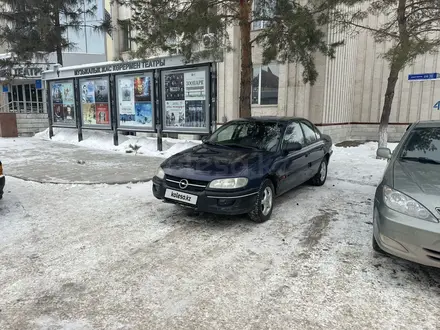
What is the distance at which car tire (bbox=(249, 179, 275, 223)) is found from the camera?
4.62 m

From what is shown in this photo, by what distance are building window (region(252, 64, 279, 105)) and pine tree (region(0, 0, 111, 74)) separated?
9987 millimetres

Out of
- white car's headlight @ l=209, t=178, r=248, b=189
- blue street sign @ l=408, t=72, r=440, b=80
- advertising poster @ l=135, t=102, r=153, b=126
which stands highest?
blue street sign @ l=408, t=72, r=440, b=80

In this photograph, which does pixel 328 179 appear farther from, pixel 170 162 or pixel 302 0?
pixel 302 0

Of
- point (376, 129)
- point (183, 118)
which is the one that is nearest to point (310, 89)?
point (376, 129)

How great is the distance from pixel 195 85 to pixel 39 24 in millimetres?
11485

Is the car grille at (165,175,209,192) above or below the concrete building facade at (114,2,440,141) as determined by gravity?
below

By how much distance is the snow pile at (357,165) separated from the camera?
764 centimetres

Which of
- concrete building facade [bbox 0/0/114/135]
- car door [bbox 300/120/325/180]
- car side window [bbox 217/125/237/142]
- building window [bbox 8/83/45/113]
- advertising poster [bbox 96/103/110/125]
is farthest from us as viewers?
building window [bbox 8/83/45/113]

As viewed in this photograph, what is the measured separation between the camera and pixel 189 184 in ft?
15.0

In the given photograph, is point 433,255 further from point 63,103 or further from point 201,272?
point 63,103

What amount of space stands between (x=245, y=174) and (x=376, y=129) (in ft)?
38.4

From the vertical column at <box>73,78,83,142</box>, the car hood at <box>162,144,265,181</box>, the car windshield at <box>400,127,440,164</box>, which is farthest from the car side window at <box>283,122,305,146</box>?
the vertical column at <box>73,78,83,142</box>

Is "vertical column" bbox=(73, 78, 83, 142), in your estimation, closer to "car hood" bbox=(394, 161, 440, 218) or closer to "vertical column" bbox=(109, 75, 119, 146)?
"vertical column" bbox=(109, 75, 119, 146)

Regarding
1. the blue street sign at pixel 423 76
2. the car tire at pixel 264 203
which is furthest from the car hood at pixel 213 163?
the blue street sign at pixel 423 76
